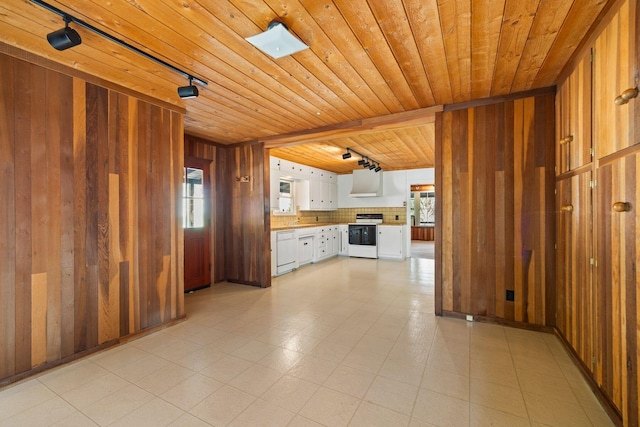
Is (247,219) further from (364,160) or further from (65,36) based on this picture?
(65,36)

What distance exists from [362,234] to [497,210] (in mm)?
4594

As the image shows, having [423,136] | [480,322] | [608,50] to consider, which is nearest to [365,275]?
[480,322]

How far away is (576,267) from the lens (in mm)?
2184

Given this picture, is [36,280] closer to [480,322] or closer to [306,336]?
[306,336]

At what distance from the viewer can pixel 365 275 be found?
5418mm

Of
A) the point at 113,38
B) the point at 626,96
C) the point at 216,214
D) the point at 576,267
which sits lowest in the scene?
the point at 576,267

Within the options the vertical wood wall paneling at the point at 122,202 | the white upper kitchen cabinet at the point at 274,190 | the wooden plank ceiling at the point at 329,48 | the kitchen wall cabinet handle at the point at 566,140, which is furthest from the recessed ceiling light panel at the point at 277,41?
the white upper kitchen cabinet at the point at 274,190

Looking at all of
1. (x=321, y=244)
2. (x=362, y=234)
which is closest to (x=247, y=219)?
(x=321, y=244)

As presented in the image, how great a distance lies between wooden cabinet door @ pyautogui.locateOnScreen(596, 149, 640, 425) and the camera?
4.60 ft

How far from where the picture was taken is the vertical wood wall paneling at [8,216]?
1.97 m

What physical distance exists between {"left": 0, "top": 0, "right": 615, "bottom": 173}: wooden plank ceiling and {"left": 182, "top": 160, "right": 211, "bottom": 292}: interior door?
145 centimetres

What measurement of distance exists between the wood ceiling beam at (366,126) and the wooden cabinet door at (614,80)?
152cm

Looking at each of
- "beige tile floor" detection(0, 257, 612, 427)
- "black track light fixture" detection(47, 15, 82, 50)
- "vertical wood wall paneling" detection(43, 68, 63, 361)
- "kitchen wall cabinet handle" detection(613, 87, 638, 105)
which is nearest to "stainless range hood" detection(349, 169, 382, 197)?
"beige tile floor" detection(0, 257, 612, 427)

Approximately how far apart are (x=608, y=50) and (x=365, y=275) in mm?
4503
